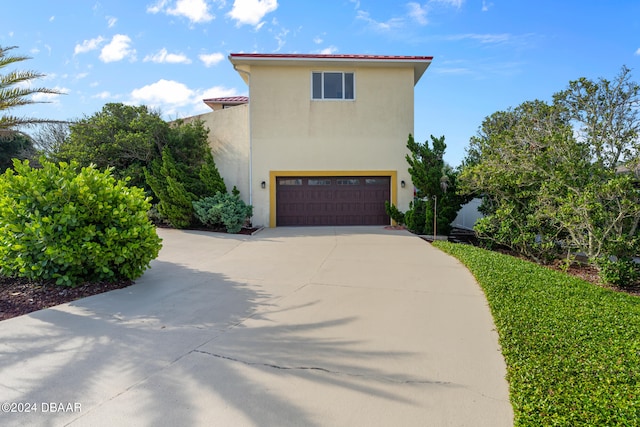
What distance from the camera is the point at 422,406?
2.76 meters

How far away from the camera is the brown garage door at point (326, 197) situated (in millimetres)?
14453

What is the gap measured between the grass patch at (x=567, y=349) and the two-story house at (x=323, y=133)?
326 inches

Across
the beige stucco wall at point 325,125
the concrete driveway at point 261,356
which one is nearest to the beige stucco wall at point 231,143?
the beige stucco wall at point 325,125

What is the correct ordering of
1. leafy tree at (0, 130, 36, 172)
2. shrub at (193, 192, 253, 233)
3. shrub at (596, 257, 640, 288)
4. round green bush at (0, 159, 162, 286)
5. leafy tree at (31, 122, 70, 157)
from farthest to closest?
1. leafy tree at (31, 122, 70, 157)
2. leafy tree at (0, 130, 36, 172)
3. shrub at (193, 192, 253, 233)
4. shrub at (596, 257, 640, 288)
5. round green bush at (0, 159, 162, 286)

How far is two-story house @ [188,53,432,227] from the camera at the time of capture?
46.3 feet

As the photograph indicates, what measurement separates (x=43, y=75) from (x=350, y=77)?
10185 millimetres

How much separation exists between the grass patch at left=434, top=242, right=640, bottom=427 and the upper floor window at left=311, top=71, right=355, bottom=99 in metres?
9.79

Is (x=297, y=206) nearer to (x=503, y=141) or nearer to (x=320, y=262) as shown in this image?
(x=320, y=262)

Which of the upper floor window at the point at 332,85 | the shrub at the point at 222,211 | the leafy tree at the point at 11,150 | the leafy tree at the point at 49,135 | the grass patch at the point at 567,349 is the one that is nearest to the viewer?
the grass patch at the point at 567,349

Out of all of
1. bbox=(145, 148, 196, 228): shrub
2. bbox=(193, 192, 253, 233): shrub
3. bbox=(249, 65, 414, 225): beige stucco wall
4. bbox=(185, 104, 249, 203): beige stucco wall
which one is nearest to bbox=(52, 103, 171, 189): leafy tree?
bbox=(145, 148, 196, 228): shrub

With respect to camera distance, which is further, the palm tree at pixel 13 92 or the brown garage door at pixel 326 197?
the brown garage door at pixel 326 197

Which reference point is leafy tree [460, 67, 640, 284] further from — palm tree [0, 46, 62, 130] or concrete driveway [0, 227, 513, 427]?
palm tree [0, 46, 62, 130]

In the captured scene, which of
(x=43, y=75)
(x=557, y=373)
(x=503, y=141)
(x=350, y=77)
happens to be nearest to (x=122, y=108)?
(x=43, y=75)

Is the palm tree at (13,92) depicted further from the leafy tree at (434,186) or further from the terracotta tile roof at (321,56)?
the leafy tree at (434,186)
